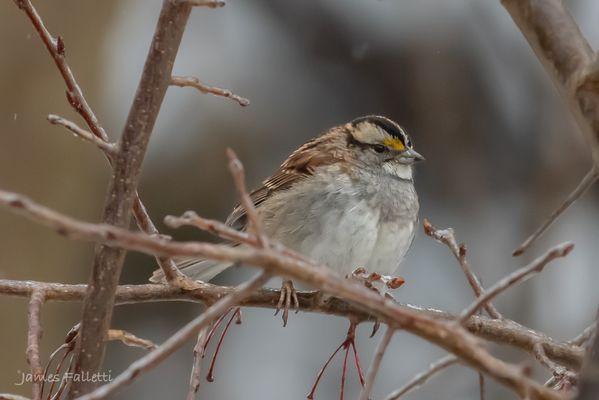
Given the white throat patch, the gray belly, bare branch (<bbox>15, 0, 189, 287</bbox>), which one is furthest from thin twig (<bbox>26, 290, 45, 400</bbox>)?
the white throat patch

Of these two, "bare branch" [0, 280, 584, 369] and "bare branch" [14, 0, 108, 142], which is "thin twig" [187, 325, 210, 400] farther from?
"bare branch" [14, 0, 108, 142]

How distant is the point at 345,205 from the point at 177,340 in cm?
245

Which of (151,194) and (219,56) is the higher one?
(219,56)

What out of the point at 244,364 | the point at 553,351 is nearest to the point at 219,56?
the point at 244,364

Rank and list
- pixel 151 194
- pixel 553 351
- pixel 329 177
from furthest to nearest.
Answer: pixel 151 194, pixel 329 177, pixel 553 351

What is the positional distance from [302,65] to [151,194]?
5.91 ft

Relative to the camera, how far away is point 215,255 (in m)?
1.59

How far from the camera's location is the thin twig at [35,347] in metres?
2.21

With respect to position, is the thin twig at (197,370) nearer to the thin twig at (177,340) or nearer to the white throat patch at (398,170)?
the thin twig at (177,340)

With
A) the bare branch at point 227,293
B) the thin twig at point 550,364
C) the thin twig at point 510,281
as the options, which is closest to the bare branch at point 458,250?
the bare branch at point 227,293

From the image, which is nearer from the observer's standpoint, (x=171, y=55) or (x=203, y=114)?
(x=171, y=55)

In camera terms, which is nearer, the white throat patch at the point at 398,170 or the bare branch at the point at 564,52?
the bare branch at the point at 564,52

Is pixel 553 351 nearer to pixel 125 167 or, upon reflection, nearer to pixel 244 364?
pixel 125 167

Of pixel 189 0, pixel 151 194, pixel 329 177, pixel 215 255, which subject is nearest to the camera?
pixel 215 255
